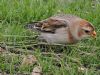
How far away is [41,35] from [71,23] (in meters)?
0.44

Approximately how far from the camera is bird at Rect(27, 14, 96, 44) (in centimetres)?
629

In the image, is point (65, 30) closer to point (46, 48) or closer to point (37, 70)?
point (46, 48)

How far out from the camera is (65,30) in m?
6.29

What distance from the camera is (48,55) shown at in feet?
20.6

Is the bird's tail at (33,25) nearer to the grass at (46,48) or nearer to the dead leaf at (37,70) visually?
the grass at (46,48)

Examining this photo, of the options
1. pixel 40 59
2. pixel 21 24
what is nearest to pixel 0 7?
pixel 21 24

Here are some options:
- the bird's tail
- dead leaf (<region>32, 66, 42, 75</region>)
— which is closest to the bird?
the bird's tail

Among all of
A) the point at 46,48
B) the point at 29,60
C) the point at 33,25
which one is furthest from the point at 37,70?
the point at 33,25

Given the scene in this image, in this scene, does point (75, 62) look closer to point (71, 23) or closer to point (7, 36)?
point (71, 23)

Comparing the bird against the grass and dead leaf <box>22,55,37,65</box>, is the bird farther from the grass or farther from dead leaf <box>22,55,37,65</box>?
dead leaf <box>22,55,37,65</box>

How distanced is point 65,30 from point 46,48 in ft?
1.27

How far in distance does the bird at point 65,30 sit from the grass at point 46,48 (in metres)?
0.15

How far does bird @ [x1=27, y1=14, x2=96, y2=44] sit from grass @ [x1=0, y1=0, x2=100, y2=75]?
15 centimetres

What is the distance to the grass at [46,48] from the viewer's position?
5863 mm
